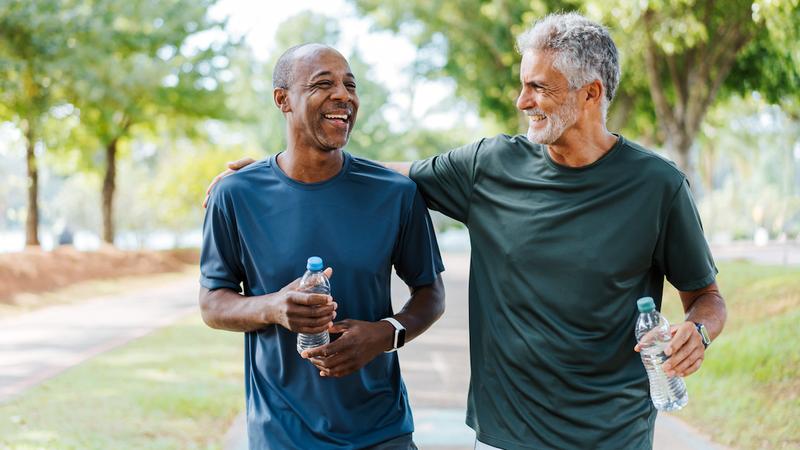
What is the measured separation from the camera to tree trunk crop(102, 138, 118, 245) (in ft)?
93.8

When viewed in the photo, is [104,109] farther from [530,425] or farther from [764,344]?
[530,425]

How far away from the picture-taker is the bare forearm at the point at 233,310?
300cm

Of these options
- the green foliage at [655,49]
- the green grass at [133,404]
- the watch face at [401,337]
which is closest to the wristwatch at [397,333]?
the watch face at [401,337]

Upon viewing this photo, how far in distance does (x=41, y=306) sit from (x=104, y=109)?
7921mm

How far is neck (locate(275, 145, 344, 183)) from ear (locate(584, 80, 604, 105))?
3.09 ft

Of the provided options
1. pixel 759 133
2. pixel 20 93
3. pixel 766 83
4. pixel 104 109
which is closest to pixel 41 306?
pixel 20 93

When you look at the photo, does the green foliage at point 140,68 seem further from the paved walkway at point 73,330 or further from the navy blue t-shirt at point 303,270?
the navy blue t-shirt at point 303,270

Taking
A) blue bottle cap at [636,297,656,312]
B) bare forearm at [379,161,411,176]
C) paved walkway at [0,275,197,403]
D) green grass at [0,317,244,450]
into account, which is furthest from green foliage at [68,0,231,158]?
blue bottle cap at [636,297,656,312]

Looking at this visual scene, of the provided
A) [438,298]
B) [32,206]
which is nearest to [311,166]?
[438,298]

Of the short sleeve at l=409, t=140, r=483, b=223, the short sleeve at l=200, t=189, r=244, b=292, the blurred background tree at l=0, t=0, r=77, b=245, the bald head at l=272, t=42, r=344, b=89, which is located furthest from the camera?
the blurred background tree at l=0, t=0, r=77, b=245

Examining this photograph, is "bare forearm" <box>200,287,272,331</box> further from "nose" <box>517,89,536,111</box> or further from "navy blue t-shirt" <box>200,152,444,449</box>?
"nose" <box>517,89,536,111</box>

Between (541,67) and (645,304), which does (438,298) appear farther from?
(541,67)

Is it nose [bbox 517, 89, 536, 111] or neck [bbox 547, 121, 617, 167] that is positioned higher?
nose [bbox 517, 89, 536, 111]

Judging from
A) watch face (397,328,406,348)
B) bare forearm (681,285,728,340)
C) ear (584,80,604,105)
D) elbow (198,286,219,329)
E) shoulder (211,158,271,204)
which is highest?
ear (584,80,604,105)
